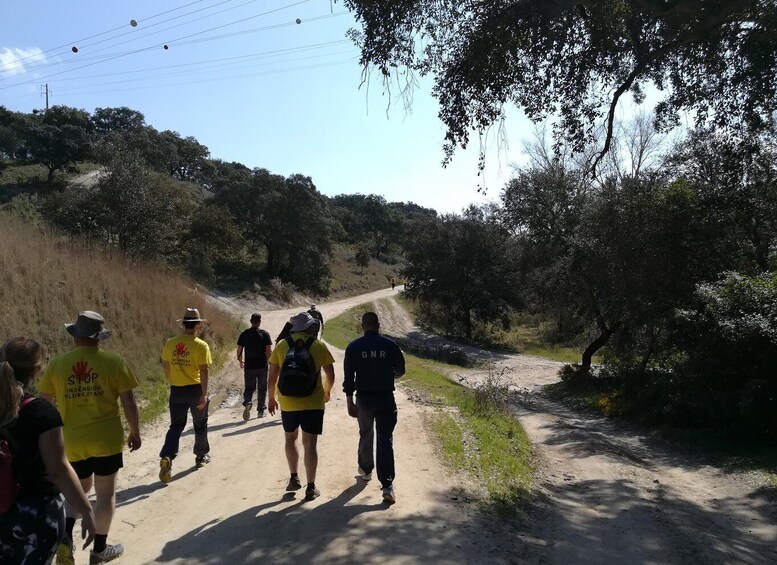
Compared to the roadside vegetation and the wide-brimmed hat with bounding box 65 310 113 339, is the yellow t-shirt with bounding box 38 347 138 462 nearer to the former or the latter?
the wide-brimmed hat with bounding box 65 310 113 339

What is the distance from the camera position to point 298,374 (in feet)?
18.2

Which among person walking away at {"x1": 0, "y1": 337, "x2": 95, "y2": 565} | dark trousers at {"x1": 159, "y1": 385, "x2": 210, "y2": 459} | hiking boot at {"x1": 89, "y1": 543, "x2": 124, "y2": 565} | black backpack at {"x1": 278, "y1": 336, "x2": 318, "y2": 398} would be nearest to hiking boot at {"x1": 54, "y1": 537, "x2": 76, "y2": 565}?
hiking boot at {"x1": 89, "y1": 543, "x2": 124, "y2": 565}

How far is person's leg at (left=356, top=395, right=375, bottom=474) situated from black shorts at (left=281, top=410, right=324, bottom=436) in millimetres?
508

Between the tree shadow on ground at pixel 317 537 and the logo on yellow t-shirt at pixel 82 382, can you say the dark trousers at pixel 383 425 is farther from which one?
the logo on yellow t-shirt at pixel 82 382

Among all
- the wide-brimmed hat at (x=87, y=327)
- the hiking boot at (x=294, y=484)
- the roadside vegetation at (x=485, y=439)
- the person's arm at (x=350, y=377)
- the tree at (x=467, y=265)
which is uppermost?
the tree at (x=467, y=265)

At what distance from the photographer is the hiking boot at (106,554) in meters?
4.42

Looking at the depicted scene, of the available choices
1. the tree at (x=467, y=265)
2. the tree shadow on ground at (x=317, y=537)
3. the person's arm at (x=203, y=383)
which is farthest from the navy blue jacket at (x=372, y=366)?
the tree at (x=467, y=265)

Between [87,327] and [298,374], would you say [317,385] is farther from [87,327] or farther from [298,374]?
[87,327]

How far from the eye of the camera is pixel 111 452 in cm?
446

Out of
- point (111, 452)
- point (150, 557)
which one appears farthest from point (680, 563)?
Answer: point (111, 452)

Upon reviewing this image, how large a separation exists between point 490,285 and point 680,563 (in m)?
35.9

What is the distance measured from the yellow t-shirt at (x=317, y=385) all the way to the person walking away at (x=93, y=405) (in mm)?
1567

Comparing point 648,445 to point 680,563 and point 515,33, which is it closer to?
point 680,563

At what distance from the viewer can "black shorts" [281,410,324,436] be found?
18.7 feet
